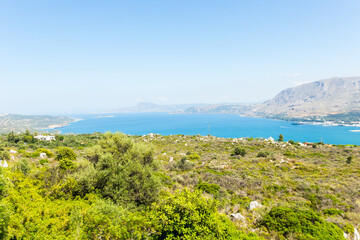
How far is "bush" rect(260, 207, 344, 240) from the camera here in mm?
7691

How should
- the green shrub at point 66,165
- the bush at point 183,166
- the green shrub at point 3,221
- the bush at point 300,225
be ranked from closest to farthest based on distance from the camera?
the green shrub at point 3,221
the bush at point 300,225
the green shrub at point 66,165
the bush at point 183,166

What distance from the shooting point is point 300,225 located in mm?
8297

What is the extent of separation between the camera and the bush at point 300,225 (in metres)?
7.69

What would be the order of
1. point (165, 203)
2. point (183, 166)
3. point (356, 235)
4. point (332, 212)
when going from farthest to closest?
point (183, 166) → point (332, 212) → point (356, 235) → point (165, 203)

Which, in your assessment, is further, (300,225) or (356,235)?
(300,225)

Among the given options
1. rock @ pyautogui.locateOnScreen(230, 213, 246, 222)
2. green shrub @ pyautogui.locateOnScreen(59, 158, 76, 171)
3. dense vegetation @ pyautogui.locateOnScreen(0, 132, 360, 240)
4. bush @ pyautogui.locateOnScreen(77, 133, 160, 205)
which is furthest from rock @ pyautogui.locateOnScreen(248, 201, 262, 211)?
green shrub @ pyautogui.locateOnScreen(59, 158, 76, 171)

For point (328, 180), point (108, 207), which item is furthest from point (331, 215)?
point (108, 207)

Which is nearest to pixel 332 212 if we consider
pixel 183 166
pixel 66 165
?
pixel 183 166

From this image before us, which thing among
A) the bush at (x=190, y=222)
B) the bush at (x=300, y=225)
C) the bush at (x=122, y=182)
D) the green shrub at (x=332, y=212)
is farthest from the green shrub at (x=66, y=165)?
the green shrub at (x=332, y=212)

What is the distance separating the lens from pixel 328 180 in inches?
633

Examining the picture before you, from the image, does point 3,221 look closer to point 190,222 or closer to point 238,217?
point 190,222

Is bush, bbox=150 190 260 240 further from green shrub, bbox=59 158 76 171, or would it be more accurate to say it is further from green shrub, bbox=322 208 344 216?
green shrub, bbox=59 158 76 171

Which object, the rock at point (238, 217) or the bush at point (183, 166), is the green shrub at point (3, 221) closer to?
the rock at point (238, 217)

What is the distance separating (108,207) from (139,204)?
3.13m
